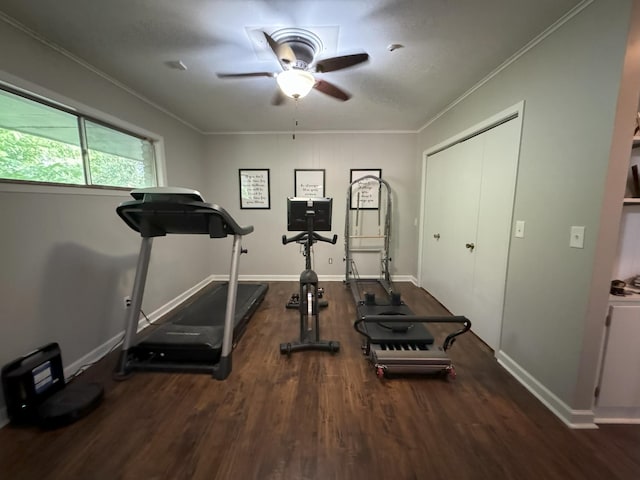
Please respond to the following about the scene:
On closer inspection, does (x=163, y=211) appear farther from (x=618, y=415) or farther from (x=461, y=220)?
(x=618, y=415)

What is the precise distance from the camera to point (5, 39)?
157cm

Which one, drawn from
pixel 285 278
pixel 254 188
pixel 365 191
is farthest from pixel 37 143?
pixel 365 191

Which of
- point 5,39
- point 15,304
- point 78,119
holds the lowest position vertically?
point 15,304

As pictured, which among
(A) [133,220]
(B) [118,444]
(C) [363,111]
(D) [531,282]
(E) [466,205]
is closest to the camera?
(B) [118,444]

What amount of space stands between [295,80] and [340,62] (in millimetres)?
338

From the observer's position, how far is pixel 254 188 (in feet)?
14.0

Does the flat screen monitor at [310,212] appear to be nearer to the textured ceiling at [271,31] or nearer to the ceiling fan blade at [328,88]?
the ceiling fan blade at [328,88]

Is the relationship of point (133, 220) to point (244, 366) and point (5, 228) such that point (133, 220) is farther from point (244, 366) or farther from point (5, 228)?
point (244, 366)

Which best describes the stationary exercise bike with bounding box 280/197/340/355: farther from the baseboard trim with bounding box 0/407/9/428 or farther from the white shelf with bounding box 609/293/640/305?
the white shelf with bounding box 609/293/640/305

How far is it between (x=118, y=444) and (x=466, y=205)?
3473mm

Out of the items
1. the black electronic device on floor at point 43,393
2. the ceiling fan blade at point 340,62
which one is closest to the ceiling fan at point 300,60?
the ceiling fan blade at point 340,62

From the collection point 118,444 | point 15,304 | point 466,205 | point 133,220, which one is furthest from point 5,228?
point 466,205

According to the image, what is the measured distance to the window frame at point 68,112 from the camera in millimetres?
1617

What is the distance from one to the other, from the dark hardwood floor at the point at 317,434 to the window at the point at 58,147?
1.62 metres
